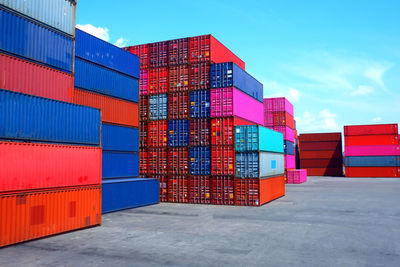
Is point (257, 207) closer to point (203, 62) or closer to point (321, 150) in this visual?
point (203, 62)

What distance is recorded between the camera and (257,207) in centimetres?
2558

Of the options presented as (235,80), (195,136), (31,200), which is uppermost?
(235,80)

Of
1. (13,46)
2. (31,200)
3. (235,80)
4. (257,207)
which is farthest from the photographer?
(235,80)

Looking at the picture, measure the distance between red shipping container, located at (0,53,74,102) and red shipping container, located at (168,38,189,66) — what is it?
12.0 metres

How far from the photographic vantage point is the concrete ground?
11.6 meters

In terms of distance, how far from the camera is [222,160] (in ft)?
89.0

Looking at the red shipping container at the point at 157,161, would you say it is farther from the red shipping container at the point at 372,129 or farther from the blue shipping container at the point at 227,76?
the red shipping container at the point at 372,129

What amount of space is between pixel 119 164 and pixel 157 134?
532 cm

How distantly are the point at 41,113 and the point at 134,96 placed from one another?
12175 millimetres

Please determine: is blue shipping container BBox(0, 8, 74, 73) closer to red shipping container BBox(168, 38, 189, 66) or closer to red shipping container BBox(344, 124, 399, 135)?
red shipping container BBox(168, 38, 189, 66)

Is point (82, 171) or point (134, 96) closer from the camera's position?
point (82, 171)

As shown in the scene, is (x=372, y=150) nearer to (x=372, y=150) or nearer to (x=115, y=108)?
(x=372, y=150)

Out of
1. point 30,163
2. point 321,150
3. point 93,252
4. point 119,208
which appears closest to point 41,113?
point 30,163

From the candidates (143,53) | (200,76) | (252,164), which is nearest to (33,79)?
(200,76)
